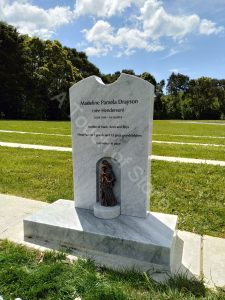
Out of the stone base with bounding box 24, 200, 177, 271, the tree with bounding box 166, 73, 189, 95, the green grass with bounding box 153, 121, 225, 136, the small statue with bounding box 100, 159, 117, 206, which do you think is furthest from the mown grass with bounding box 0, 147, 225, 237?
the tree with bounding box 166, 73, 189, 95

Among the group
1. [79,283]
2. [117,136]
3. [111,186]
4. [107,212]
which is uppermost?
[117,136]

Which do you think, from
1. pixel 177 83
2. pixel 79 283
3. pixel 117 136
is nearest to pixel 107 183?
pixel 117 136

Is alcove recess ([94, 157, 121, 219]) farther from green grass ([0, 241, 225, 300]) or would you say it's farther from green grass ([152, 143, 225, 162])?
green grass ([152, 143, 225, 162])

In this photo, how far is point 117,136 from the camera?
4.16 metres

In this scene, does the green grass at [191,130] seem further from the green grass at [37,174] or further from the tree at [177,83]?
the tree at [177,83]

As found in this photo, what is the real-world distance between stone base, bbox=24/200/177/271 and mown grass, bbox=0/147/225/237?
0.87 m

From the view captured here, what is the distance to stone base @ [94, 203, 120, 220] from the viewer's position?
4.18m

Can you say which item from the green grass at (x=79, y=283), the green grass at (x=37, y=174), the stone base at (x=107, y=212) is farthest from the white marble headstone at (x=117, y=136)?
the green grass at (x=37, y=174)

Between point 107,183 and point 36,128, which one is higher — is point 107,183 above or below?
above

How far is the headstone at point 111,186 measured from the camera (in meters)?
3.70

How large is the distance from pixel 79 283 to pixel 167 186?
3.74 m

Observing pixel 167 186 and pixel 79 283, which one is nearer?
pixel 79 283

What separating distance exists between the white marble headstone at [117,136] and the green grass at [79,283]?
3.99 ft

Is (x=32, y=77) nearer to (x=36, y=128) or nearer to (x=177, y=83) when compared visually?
(x=36, y=128)
